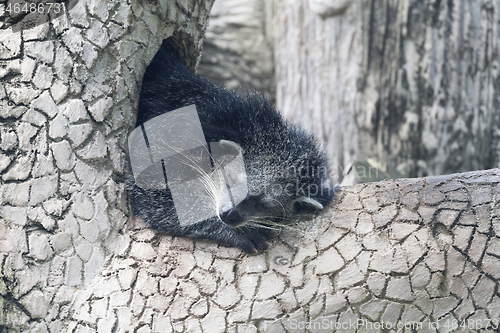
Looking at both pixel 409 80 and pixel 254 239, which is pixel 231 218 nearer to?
pixel 254 239

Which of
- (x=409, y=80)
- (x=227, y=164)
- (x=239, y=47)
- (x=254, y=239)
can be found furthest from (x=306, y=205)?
(x=239, y=47)

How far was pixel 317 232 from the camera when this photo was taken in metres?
1.98

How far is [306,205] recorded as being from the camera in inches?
89.7

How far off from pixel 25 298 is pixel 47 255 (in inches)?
7.4

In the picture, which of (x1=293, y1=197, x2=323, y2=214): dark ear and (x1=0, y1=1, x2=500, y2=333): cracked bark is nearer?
Result: (x1=0, y1=1, x2=500, y2=333): cracked bark

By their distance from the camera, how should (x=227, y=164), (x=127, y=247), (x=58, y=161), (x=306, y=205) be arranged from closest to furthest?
(x=58, y=161) → (x=127, y=247) → (x=306, y=205) → (x=227, y=164)

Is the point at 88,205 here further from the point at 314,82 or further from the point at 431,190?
the point at 314,82

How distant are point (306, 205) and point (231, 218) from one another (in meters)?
0.41

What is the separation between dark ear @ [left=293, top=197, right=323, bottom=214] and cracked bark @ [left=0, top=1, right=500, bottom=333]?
0.65ft

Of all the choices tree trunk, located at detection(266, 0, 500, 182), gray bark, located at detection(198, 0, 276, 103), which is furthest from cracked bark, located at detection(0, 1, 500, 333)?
gray bark, located at detection(198, 0, 276, 103)

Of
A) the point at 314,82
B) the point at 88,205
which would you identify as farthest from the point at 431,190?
the point at 314,82

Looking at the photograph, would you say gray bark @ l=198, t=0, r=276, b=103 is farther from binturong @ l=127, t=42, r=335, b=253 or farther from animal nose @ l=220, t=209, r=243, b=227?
animal nose @ l=220, t=209, r=243, b=227

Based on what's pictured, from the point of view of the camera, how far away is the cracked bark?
67.9 inches

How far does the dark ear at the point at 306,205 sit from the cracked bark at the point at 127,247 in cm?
20
